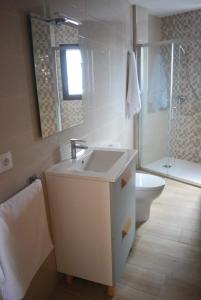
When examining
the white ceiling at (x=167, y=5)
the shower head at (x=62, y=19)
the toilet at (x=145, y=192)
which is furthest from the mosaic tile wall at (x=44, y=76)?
the white ceiling at (x=167, y=5)

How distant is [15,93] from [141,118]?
271 centimetres

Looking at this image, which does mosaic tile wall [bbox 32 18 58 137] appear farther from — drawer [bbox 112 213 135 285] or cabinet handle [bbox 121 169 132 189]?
drawer [bbox 112 213 135 285]

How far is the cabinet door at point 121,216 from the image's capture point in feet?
5.13

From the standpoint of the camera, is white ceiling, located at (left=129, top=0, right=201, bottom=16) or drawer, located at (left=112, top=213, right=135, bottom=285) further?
white ceiling, located at (left=129, top=0, right=201, bottom=16)

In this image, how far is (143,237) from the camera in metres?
2.33

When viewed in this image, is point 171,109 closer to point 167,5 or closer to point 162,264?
point 167,5

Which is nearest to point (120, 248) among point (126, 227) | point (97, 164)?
point (126, 227)

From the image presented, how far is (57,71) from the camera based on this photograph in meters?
1.71

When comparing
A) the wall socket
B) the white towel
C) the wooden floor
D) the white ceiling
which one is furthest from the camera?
the white ceiling

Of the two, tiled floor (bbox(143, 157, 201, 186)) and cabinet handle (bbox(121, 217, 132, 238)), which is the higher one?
cabinet handle (bbox(121, 217, 132, 238))

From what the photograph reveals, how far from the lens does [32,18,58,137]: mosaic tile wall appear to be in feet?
4.83

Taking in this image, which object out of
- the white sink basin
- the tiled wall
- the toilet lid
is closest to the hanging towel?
the tiled wall

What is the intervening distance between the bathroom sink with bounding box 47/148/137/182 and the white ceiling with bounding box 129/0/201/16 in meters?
2.17

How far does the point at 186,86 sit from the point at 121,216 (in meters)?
2.95
